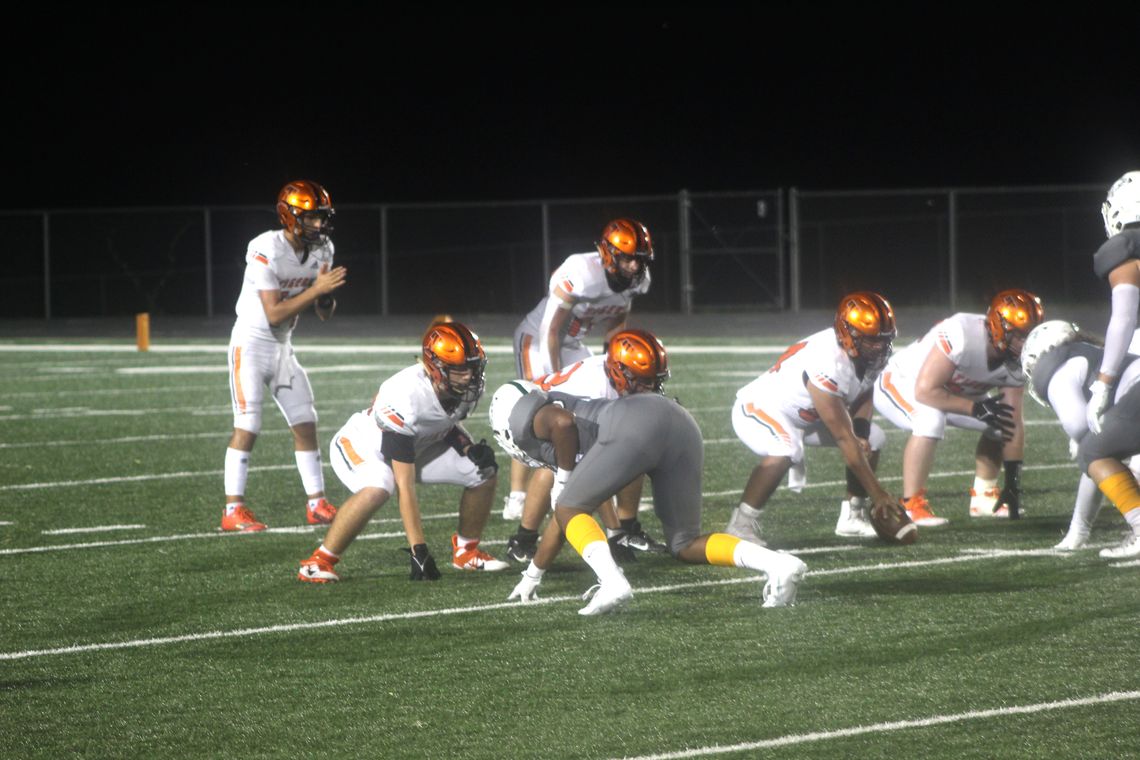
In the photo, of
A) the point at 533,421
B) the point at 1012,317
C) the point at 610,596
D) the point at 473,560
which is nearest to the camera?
the point at 610,596

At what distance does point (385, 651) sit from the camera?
5785mm

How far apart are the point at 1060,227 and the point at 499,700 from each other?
2575 centimetres

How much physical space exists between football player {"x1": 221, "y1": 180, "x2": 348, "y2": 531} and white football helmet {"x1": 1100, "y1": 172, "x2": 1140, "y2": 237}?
3733mm

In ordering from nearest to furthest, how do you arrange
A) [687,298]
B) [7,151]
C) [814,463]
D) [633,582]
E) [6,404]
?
[633,582], [814,463], [6,404], [687,298], [7,151]

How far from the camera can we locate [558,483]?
691 centimetres

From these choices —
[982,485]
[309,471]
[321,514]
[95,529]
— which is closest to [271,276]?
[309,471]

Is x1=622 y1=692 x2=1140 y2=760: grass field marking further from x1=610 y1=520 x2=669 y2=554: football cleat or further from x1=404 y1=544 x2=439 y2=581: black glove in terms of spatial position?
x1=610 y1=520 x2=669 y2=554: football cleat

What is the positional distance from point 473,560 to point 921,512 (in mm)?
2340

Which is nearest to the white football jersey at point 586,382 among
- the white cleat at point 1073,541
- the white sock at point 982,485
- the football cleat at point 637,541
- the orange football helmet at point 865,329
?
the football cleat at point 637,541

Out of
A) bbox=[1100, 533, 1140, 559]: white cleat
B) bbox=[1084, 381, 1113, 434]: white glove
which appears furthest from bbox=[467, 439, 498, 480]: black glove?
bbox=[1100, 533, 1140, 559]: white cleat

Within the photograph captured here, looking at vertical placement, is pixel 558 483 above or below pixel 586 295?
below

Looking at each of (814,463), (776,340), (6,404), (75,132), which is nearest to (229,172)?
(75,132)

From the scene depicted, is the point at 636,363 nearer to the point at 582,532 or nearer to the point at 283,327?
the point at 582,532

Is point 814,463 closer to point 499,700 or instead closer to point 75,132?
A: point 499,700
